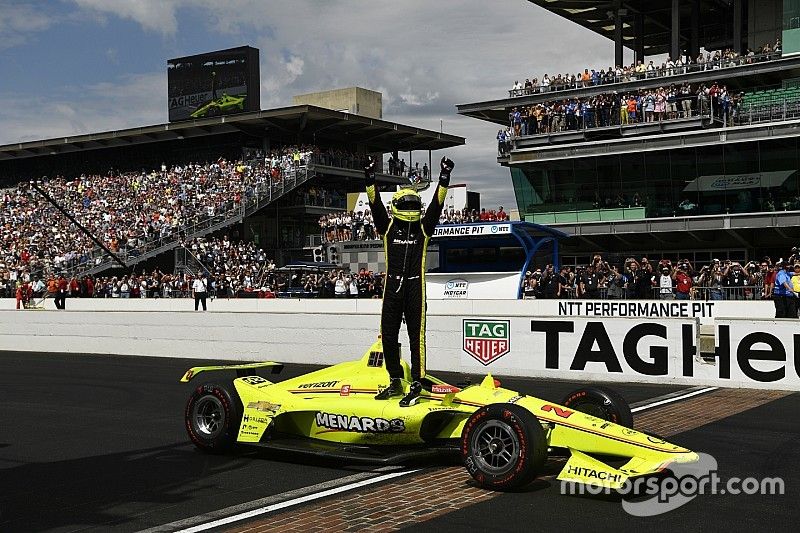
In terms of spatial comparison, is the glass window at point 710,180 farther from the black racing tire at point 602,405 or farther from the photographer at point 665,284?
the black racing tire at point 602,405

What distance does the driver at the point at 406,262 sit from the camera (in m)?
8.51

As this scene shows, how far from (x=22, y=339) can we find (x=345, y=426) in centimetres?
1807

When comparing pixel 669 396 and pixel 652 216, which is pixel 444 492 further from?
pixel 652 216

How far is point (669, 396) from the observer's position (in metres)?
13.0

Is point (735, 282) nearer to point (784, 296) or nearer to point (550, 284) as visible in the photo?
point (550, 284)

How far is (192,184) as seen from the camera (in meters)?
49.8

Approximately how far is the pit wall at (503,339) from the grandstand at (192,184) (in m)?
19.1

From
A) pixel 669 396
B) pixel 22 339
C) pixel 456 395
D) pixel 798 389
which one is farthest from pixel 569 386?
pixel 22 339

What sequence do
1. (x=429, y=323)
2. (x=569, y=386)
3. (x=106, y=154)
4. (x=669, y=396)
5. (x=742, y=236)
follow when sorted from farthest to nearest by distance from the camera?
(x=106, y=154), (x=742, y=236), (x=429, y=323), (x=569, y=386), (x=669, y=396)

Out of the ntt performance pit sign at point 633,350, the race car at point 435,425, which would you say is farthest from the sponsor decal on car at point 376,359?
the ntt performance pit sign at point 633,350

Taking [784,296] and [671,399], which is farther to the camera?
[784,296]

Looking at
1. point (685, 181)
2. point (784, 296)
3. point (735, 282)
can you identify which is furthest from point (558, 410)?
point (685, 181)

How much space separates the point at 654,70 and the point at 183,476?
120ft

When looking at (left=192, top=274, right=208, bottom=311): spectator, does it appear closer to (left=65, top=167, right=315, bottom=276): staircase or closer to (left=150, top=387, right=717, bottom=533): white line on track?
(left=65, top=167, right=315, bottom=276): staircase
